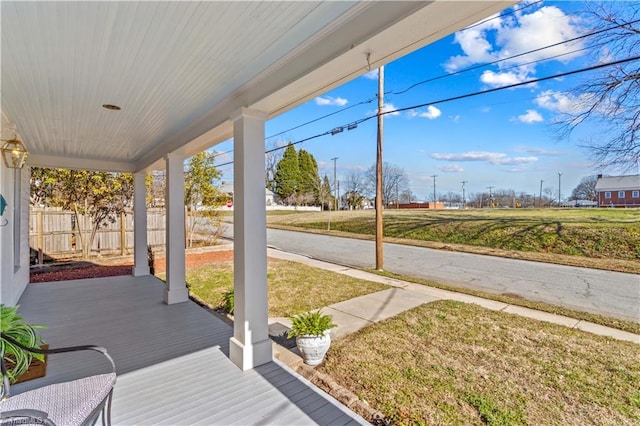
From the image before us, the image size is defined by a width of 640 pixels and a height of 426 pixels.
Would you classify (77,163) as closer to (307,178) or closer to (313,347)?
(313,347)

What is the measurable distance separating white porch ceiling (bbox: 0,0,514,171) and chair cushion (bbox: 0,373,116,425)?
221 cm

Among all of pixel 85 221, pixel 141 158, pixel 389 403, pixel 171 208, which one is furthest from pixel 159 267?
pixel 389 403

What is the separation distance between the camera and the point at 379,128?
29.0ft

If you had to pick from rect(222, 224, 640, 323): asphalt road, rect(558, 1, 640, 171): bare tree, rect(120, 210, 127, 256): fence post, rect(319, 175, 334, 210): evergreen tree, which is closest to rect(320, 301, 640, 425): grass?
rect(222, 224, 640, 323): asphalt road

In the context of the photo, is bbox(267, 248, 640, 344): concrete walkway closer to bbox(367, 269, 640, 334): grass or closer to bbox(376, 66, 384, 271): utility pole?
bbox(367, 269, 640, 334): grass

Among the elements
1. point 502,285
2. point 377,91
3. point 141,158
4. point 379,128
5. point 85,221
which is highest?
point 377,91

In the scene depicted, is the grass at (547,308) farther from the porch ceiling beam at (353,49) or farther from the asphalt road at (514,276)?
the porch ceiling beam at (353,49)

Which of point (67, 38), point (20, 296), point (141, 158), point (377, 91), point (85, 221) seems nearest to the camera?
point (67, 38)

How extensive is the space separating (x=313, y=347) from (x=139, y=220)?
18.9 ft

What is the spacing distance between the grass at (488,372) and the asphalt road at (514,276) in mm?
2275

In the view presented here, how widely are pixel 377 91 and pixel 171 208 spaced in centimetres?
628

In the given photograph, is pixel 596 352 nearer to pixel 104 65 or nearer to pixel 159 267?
pixel 104 65

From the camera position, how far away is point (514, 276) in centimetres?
809

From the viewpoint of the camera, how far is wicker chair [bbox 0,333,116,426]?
59.9 inches
